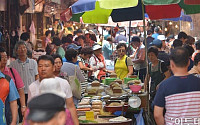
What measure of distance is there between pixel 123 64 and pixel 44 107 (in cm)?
872

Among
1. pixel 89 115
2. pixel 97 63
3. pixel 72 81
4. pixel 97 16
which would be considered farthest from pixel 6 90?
pixel 97 63

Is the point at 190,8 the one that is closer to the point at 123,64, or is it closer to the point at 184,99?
the point at 123,64

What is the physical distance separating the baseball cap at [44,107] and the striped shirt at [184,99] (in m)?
2.66

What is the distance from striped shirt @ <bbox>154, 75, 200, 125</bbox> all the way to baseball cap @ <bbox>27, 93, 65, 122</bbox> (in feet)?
8.74

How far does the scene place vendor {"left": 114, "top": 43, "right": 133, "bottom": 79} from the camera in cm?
1155

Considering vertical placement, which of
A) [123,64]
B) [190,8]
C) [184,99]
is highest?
[190,8]

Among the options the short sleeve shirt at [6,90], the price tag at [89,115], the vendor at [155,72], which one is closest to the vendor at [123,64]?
the vendor at [155,72]

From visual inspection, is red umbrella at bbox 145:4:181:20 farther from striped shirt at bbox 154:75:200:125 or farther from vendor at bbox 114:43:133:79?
striped shirt at bbox 154:75:200:125

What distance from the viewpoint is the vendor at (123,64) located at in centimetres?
1155

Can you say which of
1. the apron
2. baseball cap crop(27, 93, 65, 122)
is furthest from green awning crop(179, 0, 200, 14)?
baseball cap crop(27, 93, 65, 122)

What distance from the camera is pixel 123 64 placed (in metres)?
11.6

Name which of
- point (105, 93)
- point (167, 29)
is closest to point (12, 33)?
point (105, 93)

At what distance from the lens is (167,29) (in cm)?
3772

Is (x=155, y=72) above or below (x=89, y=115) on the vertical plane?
above
